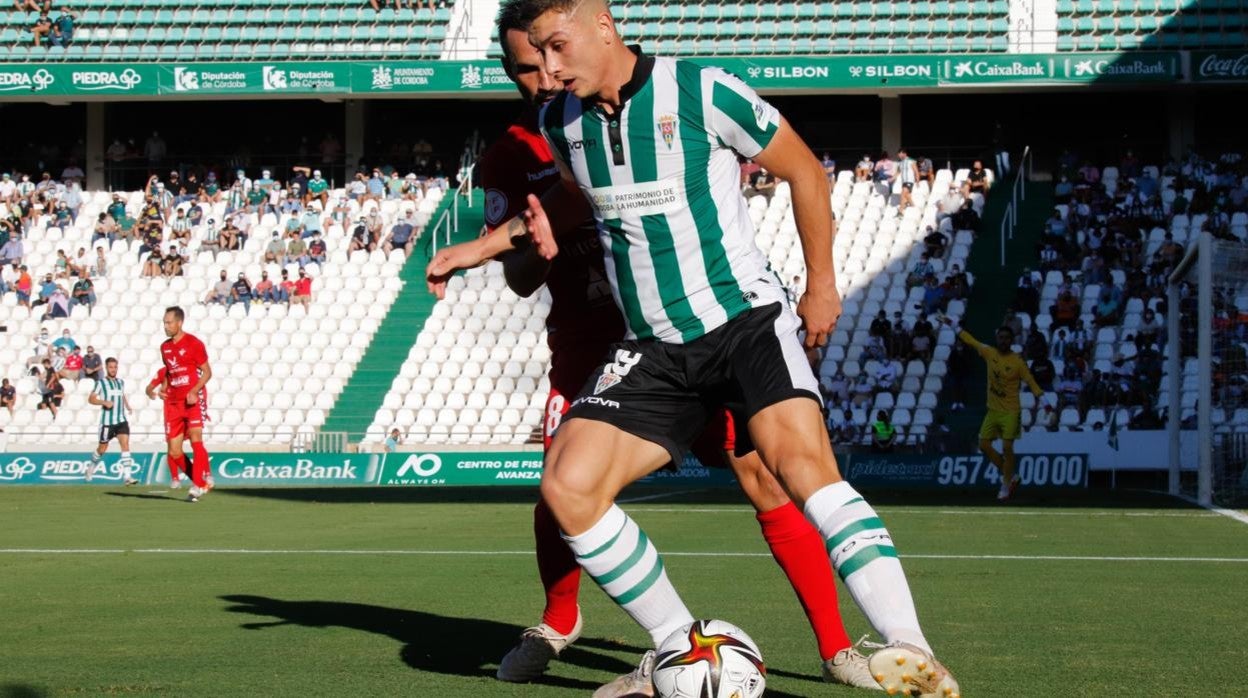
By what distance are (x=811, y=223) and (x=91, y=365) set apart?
25536mm

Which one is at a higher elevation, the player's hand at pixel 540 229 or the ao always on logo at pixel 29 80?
the ao always on logo at pixel 29 80

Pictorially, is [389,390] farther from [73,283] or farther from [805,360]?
[805,360]

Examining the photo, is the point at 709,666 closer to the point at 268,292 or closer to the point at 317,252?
the point at 268,292

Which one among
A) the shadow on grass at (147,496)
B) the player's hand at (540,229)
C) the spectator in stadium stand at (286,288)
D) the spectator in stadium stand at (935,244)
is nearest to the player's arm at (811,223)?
the player's hand at (540,229)

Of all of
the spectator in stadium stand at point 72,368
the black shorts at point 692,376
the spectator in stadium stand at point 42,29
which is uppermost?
the spectator in stadium stand at point 42,29

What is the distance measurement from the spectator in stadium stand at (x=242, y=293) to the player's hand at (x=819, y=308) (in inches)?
1035

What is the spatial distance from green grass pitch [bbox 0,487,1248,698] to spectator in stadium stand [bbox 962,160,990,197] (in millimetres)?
16916

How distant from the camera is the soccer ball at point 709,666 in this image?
439cm

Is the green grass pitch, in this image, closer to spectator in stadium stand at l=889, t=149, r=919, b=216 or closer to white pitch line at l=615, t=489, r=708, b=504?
white pitch line at l=615, t=489, r=708, b=504

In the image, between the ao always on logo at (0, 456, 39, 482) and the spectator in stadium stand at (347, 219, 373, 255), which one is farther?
the spectator in stadium stand at (347, 219, 373, 255)

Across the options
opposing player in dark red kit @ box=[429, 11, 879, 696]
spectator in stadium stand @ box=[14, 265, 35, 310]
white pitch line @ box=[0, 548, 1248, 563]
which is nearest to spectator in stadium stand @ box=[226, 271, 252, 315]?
spectator in stadium stand @ box=[14, 265, 35, 310]

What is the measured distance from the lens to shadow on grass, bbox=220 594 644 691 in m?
5.59

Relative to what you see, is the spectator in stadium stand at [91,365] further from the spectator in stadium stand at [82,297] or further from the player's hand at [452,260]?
the player's hand at [452,260]

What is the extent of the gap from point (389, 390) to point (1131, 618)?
2147cm
